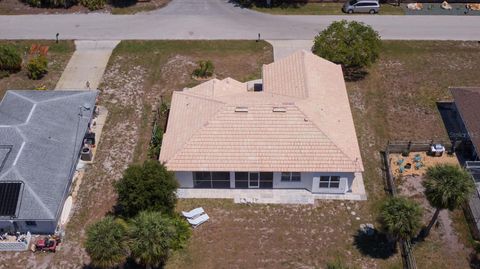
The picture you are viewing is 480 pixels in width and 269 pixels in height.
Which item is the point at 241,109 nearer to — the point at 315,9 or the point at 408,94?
the point at 408,94

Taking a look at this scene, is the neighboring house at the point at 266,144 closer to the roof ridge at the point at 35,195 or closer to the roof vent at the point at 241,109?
the roof vent at the point at 241,109

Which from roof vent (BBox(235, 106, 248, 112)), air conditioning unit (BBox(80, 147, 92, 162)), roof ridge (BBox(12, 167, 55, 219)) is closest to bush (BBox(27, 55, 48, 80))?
air conditioning unit (BBox(80, 147, 92, 162))

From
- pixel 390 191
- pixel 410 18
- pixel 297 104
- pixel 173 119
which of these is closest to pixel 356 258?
pixel 390 191

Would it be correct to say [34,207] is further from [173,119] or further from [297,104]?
[297,104]

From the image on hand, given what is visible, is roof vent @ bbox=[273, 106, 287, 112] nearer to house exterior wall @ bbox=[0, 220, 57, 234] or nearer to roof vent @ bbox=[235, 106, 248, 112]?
roof vent @ bbox=[235, 106, 248, 112]

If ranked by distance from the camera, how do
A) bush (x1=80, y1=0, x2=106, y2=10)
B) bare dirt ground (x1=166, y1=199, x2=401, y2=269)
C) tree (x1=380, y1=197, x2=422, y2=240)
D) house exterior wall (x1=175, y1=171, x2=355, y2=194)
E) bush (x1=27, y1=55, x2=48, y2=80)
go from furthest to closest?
1. bush (x1=80, y1=0, x2=106, y2=10)
2. bush (x1=27, y1=55, x2=48, y2=80)
3. house exterior wall (x1=175, y1=171, x2=355, y2=194)
4. bare dirt ground (x1=166, y1=199, x2=401, y2=269)
5. tree (x1=380, y1=197, x2=422, y2=240)

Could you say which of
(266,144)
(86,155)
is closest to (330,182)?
(266,144)

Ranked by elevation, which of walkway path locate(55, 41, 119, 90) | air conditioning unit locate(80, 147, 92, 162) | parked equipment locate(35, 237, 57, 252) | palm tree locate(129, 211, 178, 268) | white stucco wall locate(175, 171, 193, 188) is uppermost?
palm tree locate(129, 211, 178, 268)
